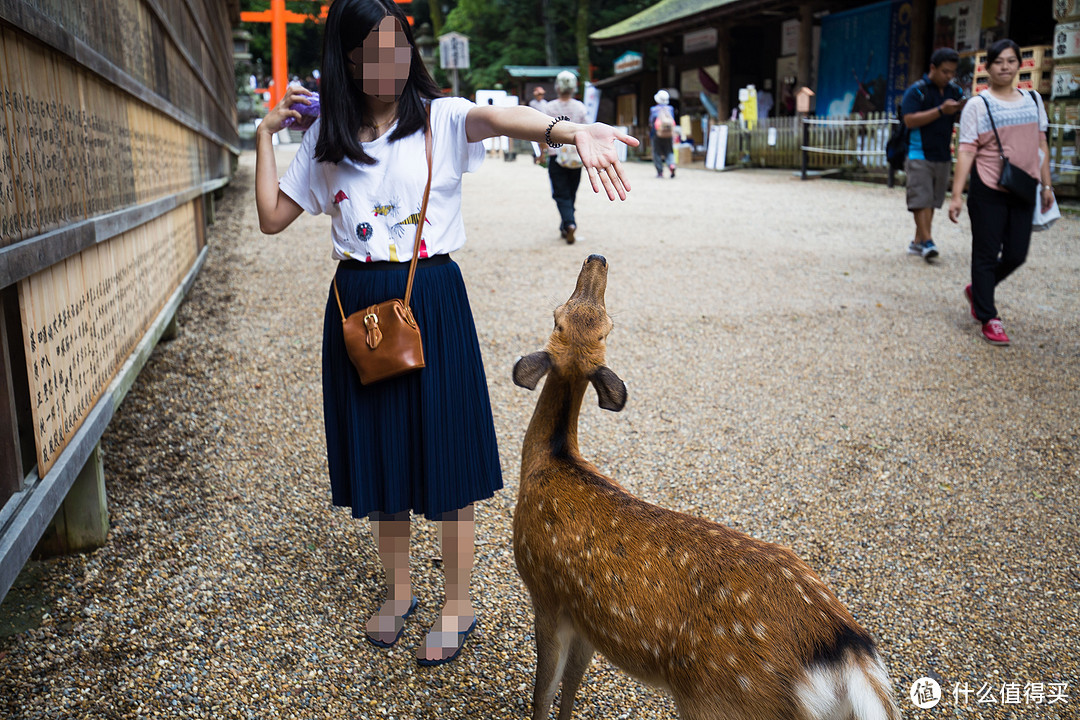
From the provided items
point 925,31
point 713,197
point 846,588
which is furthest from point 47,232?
point 925,31

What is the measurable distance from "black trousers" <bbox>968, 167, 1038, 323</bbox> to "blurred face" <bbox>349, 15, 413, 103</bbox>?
4.47m

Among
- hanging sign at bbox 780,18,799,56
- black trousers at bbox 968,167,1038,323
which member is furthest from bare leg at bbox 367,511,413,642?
hanging sign at bbox 780,18,799,56

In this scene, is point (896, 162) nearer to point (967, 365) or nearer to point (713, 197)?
point (967, 365)

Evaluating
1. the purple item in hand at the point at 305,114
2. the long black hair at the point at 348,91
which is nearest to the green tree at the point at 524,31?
the purple item in hand at the point at 305,114

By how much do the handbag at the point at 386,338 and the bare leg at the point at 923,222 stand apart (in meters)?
6.91

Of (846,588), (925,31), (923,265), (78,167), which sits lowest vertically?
(846,588)

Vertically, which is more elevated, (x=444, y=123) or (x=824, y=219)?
(x=444, y=123)

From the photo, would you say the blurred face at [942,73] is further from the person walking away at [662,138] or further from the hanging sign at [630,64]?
the hanging sign at [630,64]

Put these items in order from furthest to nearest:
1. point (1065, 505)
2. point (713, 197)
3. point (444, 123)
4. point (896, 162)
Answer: point (713, 197) → point (896, 162) → point (1065, 505) → point (444, 123)

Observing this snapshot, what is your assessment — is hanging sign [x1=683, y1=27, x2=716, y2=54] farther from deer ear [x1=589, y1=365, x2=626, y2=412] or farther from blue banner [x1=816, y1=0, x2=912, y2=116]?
deer ear [x1=589, y1=365, x2=626, y2=412]

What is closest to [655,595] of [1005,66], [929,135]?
[1005,66]

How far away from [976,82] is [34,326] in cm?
1508

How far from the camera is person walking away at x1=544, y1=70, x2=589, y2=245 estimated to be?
8742 millimetres

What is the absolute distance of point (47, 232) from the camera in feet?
8.53
